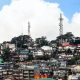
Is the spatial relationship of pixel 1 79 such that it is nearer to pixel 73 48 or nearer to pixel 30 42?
pixel 73 48

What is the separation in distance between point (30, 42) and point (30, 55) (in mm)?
13218

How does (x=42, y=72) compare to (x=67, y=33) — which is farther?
(x=67, y=33)

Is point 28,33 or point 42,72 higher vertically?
point 28,33

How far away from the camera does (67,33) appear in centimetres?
8481

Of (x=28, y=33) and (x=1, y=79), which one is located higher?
(x=28, y=33)

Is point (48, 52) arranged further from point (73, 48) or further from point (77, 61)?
point (77, 61)

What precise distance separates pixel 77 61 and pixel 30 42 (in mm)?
21923

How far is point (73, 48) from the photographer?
2830 inches

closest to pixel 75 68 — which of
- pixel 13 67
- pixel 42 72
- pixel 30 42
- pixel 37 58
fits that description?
pixel 42 72

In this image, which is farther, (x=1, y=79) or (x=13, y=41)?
(x=13, y=41)

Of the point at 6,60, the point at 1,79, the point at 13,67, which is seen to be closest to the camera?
the point at 1,79

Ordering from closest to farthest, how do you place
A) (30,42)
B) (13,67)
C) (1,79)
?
1. (1,79)
2. (13,67)
3. (30,42)

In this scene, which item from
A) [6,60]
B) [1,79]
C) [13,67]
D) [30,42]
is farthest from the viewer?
[30,42]

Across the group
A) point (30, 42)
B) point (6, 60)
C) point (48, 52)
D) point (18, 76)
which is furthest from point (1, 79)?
point (30, 42)
